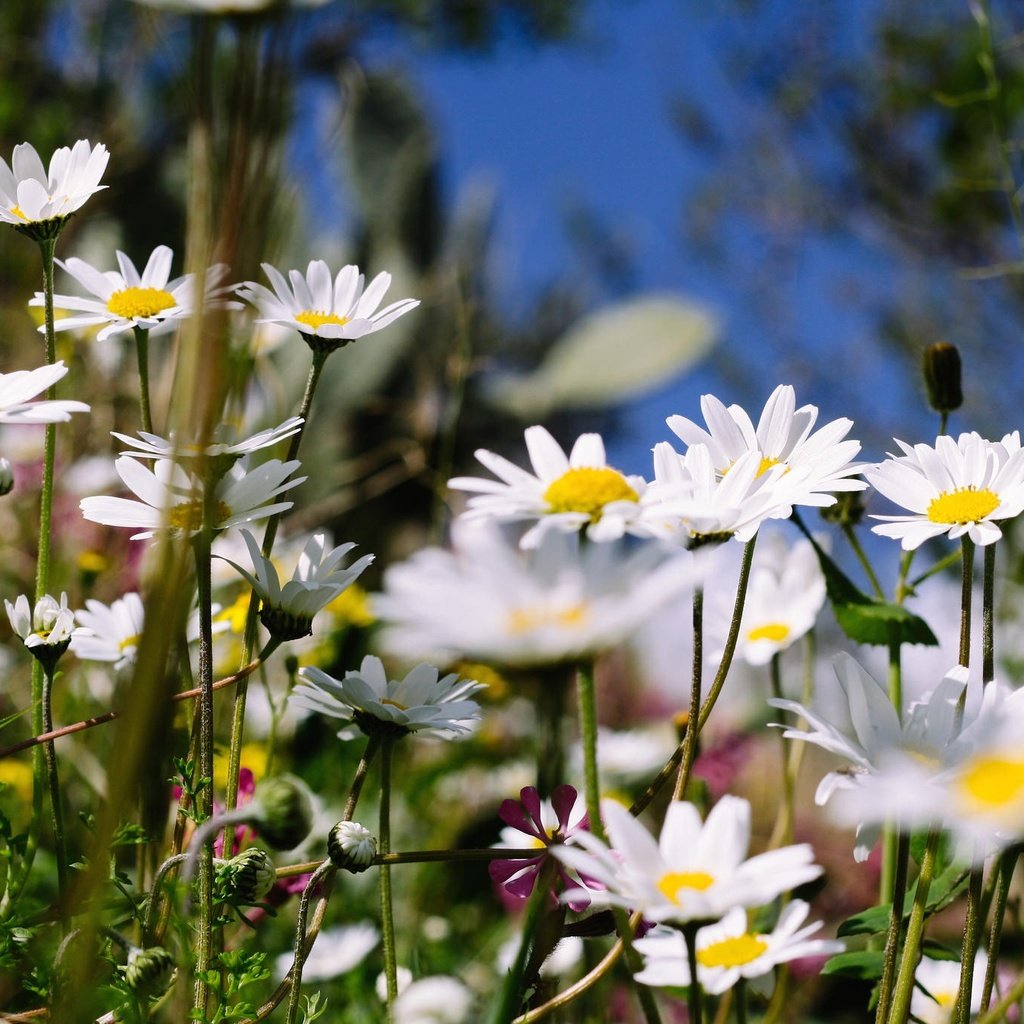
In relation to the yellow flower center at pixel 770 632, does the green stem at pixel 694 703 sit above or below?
above

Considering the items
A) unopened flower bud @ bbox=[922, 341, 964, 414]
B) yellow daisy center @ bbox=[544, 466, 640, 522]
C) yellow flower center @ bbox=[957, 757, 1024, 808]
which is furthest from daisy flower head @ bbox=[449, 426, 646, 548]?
unopened flower bud @ bbox=[922, 341, 964, 414]

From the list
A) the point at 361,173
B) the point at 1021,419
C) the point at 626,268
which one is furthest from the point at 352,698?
the point at 626,268

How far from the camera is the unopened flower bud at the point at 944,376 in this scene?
0.49 metres

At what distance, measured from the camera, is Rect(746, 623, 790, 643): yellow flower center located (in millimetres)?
526

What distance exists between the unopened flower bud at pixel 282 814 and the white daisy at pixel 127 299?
16 centimetres

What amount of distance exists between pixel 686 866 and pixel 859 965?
135 millimetres

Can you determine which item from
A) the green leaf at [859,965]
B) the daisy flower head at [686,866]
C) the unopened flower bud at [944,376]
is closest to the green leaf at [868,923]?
the green leaf at [859,965]

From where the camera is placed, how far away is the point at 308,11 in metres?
0.26

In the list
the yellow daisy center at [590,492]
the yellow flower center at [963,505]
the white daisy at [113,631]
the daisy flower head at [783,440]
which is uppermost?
the yellow daisy center at [590,492]

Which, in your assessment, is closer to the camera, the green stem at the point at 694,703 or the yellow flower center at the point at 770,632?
the green stem at the point at 694,703

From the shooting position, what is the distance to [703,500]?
0.33 m

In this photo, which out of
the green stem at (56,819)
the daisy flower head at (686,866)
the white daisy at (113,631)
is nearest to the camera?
the daisy flower head at (686,866)

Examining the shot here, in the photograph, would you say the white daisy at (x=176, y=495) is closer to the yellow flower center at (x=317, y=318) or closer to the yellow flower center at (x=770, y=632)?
the yellow flower center at (x=317, y=318)

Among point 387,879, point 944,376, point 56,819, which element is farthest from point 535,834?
point 944,376
